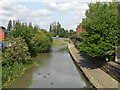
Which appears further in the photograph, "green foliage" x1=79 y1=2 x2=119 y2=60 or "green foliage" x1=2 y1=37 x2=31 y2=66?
"green foliage" x1=2 y1=37 x2=31 y2=66

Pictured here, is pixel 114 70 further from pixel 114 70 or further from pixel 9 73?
pixel 9 73

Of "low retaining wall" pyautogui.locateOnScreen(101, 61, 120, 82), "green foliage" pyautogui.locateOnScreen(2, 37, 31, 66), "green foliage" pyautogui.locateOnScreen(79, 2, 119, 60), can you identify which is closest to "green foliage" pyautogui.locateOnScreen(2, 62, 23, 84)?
"green foliage" pyautogui.locateOnScreen(2, 37, 31, 66)

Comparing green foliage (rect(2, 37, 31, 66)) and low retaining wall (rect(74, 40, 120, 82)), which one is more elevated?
green foliage (rect(2, 37, 31, 66))

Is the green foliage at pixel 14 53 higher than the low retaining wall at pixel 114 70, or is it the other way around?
the green foliage at pixel 14 53

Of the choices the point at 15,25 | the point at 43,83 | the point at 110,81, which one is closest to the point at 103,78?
the point at 110,81

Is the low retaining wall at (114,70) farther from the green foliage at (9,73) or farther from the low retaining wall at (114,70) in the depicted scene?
the green foliage at (9,73)

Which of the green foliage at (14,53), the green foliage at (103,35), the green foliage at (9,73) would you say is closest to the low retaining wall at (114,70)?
the green foliage at (103,35)

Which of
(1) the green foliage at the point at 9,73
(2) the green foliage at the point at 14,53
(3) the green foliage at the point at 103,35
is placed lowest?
(1) the green foliage at the point at 9,73

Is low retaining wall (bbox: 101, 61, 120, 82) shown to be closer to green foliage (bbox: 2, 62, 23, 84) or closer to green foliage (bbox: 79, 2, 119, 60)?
green foliage (bbox: 79, 2, 119, 60)

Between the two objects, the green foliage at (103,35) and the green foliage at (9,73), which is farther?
the green foliage at (103,35)

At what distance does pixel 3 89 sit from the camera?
8.30m

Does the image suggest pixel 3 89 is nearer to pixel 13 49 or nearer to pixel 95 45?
pixel 13 49

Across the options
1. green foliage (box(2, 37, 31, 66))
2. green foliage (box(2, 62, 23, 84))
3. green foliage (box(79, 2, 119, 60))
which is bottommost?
green foliage (box(2, 62, 23, 84))

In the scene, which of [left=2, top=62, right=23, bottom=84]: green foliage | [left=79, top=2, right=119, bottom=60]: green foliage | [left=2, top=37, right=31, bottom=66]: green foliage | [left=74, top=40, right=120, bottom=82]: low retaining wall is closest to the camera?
[left=74, top=40, right=120, bottom=82]: low retaining wall
